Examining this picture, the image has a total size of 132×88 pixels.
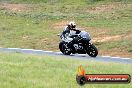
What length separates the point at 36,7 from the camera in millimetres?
55438

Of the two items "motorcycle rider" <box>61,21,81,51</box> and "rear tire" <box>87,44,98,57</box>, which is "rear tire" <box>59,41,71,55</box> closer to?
"motorcycle rider" <box>61,21,81,51</box>

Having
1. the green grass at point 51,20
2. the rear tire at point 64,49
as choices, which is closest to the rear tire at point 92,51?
the rear tire at point 64,49

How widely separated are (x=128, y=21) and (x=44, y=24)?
25.7 ft

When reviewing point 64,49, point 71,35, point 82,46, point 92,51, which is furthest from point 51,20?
point 92,51

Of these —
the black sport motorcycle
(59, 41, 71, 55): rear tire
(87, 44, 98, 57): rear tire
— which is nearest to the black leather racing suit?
the black sport motorcycle

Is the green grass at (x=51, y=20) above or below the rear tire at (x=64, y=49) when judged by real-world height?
below

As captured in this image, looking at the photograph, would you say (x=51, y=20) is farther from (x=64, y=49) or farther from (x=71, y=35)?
(x=71, y=35)

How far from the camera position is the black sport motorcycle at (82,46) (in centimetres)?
2404

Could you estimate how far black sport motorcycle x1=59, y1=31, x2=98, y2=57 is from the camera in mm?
24038

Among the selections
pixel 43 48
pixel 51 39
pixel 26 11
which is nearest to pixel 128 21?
pixel 51 39

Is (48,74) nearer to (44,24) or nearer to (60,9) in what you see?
(44,24)

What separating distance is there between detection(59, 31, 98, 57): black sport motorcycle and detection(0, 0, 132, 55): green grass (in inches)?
210

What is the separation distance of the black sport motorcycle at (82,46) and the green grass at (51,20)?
17.5ft

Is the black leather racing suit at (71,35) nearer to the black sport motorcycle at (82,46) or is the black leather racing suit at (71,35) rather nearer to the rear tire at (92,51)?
the black sport motorcycle at (82,46)
